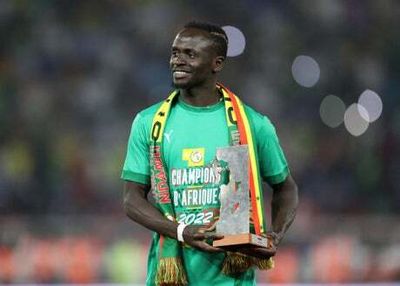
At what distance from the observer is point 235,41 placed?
11789mm

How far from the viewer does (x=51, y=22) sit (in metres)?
12.2

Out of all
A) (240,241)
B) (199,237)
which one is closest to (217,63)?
(199,237)

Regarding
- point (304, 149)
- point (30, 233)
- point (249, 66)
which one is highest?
point (249, 66)

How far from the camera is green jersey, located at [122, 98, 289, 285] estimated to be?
193 inches

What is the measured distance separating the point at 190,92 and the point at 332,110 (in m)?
6.35

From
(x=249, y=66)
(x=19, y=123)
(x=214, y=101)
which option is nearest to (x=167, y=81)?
(x=249, y=66)

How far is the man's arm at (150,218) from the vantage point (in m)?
4.67

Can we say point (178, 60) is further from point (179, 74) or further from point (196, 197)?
point (196, 197)

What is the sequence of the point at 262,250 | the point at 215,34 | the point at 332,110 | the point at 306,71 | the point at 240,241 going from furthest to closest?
1. the point at 306,71
2. the point at 332,110
3. the point at 215,34
4. the point at 262,250
5. the point at 240,241

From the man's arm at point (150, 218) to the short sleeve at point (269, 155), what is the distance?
1.67 feet

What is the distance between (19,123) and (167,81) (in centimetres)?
156

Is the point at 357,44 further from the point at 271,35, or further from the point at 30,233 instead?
the point at 30,233

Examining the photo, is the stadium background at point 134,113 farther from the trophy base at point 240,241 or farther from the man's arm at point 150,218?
the trophy base at point 240,241

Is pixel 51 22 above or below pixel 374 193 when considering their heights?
above
